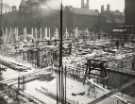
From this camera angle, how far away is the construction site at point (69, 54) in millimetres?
1291

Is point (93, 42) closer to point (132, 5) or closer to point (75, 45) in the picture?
point (75, 45)

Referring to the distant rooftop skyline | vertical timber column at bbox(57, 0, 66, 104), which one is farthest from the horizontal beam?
the distant rooftop skyline

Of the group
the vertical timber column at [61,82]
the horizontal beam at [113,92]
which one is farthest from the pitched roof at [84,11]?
the horizontal beam at [113,92]

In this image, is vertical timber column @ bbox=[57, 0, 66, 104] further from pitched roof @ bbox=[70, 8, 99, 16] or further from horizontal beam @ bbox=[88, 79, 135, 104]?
horizontal beam @ bbox=[88, 79, 135, 104]

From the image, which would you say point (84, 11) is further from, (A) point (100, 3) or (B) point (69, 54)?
(B) point (69, 54)

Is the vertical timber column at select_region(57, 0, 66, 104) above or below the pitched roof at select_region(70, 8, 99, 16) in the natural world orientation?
below

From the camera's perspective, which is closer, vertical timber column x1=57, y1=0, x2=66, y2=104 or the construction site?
the construction site

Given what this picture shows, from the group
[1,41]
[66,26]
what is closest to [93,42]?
[66,26]

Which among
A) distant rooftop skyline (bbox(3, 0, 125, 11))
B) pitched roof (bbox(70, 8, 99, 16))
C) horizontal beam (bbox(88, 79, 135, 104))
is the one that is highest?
distant rooftop skyline (bbox(3, 0, 125, 11))

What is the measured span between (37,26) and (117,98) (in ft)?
3.07

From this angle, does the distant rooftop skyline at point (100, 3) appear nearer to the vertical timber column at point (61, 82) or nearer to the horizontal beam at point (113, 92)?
the vertical timber column at point (61, 82)

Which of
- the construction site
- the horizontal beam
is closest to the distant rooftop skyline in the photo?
the construction site

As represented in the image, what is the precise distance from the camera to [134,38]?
1.24 meters

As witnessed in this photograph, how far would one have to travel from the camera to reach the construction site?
129 cm
